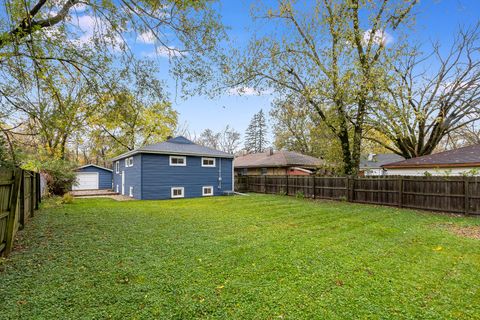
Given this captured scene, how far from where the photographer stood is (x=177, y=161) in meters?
15.3

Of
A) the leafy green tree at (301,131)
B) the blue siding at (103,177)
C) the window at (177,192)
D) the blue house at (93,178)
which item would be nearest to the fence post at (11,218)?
the window at (177,192)

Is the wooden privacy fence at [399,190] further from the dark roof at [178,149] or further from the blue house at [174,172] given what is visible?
the dark roof at [178,149]

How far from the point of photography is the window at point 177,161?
1510 centimetres

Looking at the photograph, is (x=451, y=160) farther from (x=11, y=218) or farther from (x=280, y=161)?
(x=11, y=218)

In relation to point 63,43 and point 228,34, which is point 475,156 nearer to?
point 228,34

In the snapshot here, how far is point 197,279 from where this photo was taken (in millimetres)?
3492

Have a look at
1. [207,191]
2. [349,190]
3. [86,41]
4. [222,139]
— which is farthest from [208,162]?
[222,139]

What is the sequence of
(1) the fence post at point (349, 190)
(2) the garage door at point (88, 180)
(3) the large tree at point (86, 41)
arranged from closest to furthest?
(3) the large tree at point (86, 41) → (1) the fence post at point (349, 190) → (2) the garage door at point (88, 180)

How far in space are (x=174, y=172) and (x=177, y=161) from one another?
0.69 m

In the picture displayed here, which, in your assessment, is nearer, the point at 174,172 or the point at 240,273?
the point at 240,273

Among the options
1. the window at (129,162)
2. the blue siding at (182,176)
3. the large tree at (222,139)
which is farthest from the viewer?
the large tree at (222,139)

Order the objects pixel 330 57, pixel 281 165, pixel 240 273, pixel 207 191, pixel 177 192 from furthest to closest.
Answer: pixel 281 165 < pixel 207 191 < pixel 177 192 < pixel 330 57 < pixel 240 273

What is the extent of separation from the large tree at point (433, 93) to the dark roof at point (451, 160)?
1635mm

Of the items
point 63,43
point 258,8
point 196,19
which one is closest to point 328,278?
point 196,19
